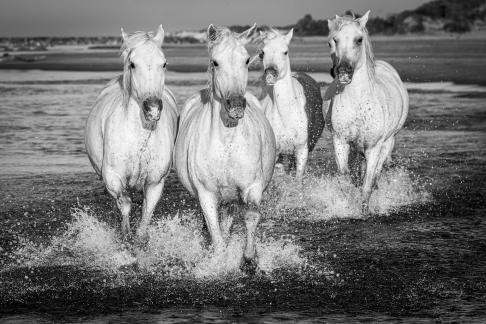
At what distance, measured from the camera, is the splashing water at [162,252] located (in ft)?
25.3

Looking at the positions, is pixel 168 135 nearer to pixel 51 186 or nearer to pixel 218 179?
pixel 218 179

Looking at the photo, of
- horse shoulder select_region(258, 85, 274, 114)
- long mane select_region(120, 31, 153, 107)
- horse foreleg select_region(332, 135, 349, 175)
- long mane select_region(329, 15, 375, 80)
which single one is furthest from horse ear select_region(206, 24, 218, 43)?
horse shoulder select_region(258, 85, 274, 114)

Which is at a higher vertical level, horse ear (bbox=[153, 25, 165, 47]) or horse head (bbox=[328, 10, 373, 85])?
horse ear (bbox=[153, 25, 165, 47])

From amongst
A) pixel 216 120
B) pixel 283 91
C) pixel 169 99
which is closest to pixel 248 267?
pixel 216 120

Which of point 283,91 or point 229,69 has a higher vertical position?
point 229,69

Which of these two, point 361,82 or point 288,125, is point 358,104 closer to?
point 361,82

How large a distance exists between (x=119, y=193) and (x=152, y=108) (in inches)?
43.6

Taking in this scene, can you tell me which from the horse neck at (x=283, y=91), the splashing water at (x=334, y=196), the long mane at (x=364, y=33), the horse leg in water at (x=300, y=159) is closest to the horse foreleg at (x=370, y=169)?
the splashing water at (x=334, y=196)

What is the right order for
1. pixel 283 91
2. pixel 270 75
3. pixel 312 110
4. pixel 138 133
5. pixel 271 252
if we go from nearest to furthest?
pixel 138 133, pixel 271 252, pixel 270 75, pixel 283 91, pixel 312 110

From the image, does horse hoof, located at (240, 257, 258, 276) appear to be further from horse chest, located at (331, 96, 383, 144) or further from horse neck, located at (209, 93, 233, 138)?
horse chest, located at (331, 96, 383, 144)

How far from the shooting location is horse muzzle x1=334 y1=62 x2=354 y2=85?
9922 millimetres

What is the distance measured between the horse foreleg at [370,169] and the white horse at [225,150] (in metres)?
2.94

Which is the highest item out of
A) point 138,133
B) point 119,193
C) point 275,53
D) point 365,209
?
point 275,53

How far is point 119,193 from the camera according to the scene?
8.09 meters
